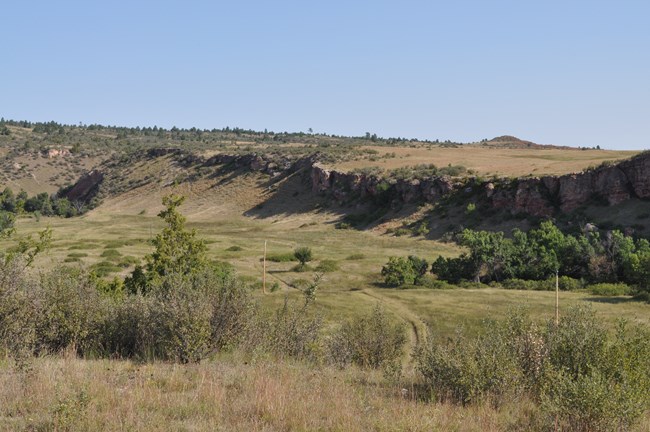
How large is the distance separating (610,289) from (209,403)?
39324 millimetres

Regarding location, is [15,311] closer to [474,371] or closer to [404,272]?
[474,371]

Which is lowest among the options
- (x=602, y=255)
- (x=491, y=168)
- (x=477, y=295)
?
(x=477, y=295)

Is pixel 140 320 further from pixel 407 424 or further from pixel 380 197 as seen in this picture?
pixel 380 197

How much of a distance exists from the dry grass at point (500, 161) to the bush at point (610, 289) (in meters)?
30.4

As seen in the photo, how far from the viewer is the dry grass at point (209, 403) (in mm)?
7934

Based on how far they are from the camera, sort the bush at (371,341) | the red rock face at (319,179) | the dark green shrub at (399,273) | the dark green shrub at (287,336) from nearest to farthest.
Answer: the dark green shrub at (287,336), the bush at (371,341), the dark green shrub at (399,273), the red rock face at (319,179)

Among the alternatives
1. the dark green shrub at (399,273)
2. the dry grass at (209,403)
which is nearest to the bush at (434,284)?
the dark green shrub at (399,273)

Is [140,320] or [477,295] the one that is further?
[477,295]

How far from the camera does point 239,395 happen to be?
31.2 feet

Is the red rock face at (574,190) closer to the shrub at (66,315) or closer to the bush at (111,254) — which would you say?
the bush at (111,254)

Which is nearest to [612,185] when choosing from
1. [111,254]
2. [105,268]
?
[105,268]

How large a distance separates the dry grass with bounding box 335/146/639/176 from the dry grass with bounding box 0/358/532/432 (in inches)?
2597

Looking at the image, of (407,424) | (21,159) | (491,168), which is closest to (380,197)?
(491,168)

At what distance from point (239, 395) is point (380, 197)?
77334 millimetres
